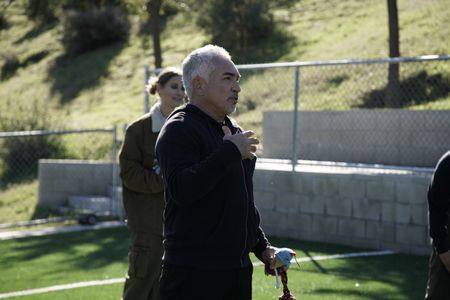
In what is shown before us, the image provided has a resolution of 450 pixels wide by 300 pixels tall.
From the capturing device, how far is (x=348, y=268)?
9094 mm

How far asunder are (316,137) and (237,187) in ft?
30.8

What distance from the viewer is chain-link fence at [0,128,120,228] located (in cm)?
1386

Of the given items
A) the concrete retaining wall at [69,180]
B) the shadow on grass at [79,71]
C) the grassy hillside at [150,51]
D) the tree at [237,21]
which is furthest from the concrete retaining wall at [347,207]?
the shadow on grass at [79,71]

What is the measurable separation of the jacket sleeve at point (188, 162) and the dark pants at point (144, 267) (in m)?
1.99

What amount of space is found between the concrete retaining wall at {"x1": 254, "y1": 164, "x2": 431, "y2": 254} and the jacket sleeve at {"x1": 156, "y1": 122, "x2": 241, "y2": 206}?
6.59 m

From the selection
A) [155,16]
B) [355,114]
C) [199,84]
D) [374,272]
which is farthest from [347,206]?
[155,16]

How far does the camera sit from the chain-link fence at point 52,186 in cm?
1386

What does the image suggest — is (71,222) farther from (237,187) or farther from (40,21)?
(40,21)

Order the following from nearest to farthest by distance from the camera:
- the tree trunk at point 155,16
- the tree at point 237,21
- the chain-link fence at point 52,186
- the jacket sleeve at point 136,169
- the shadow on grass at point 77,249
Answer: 1. the jacket sleeve at point 136,169
2. the shadow on grass at point 77,249
3. the chain-link fence at point 52,186
4. the tree trunk at point 155,16
5. the tree at point 237,21

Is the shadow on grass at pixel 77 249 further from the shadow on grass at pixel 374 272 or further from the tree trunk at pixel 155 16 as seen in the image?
the tree trunk at pixel 155 16

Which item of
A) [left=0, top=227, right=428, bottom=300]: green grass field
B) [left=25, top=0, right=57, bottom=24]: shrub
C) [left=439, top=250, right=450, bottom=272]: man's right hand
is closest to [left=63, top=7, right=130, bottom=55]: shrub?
[left=25, top=0, right=57, bottom=24]: shrub

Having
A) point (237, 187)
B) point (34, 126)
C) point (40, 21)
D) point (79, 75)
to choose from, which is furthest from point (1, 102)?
point (237, 187)

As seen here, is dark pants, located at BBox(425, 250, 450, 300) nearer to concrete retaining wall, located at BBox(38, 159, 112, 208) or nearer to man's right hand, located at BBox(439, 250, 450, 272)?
man's right hand, located at BBox(439, 250, 450, 272)

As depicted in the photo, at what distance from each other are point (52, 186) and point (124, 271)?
6.22 m
